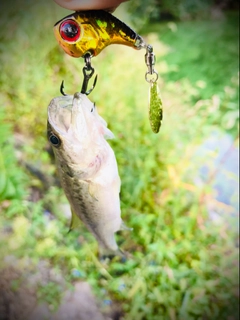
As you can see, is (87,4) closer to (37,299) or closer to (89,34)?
(89,34)

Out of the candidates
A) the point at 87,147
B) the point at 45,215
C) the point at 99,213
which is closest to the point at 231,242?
the point at 45,215

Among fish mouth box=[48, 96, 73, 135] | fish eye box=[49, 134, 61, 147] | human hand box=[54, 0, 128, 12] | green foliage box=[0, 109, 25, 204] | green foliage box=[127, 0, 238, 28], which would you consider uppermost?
green foliage box=[127, 0, 238, 28]

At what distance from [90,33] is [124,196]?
131cm

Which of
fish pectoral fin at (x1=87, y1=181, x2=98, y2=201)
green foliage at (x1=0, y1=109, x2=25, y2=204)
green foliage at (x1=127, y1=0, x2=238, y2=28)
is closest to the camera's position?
fish pectoral fin at (x1=87, y1=181, x2=98, y2=201)

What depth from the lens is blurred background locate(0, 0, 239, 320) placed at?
5.25 ft

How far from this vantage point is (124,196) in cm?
178

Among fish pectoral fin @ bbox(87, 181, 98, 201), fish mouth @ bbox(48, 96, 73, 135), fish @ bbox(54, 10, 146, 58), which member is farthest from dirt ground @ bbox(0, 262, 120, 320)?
fish @ bbox(54, 10, 146, 58)

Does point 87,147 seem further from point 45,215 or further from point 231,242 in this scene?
point 231,242

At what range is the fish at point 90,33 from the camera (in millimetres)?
528

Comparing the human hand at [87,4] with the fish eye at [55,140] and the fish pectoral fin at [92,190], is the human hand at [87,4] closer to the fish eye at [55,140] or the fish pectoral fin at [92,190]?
the fish eye at [55,140]

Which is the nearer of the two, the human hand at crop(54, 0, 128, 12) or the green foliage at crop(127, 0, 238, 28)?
the human hand at crop(54, 0, 128, 12)

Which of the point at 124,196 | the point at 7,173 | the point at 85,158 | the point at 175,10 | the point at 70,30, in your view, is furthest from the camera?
the point at 175,10

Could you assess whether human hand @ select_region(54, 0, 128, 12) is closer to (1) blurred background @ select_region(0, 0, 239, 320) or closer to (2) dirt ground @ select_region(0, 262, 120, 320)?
(1) blurred background @ select_region(0, 0, 239, 320)

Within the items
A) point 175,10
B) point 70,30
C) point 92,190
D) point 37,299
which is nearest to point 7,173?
point 37,299
